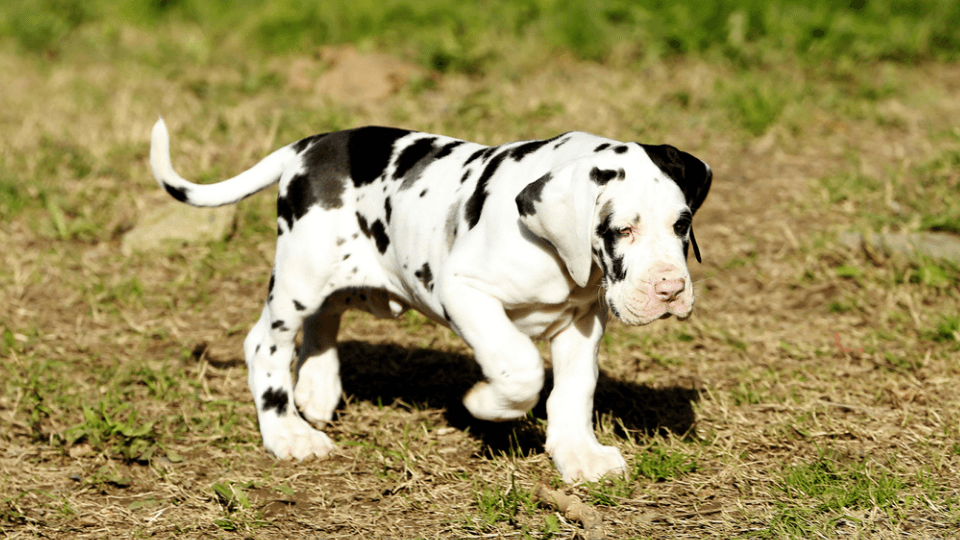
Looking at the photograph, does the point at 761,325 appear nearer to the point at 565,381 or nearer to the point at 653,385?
the point at 653,385

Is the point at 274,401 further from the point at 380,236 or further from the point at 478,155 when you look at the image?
the point at 478,155

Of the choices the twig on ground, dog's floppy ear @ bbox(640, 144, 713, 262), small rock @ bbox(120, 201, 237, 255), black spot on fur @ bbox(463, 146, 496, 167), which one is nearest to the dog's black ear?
dog's floppy ear @ bbox(640, 144, 713, 262)

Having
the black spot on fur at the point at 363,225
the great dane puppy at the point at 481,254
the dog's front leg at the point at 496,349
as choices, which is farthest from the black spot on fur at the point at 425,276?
the black spot on fur at the point at 363,225

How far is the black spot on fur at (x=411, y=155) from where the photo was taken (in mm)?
4473

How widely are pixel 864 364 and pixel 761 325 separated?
751mm

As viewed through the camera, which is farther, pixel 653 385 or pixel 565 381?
pixel 653 385

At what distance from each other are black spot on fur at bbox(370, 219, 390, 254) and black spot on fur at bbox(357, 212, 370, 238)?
26mm

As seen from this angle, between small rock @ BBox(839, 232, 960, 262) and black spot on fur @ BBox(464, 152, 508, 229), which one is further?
small rock @ BBox(839, 232, 960, 262)

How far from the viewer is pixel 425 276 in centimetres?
426

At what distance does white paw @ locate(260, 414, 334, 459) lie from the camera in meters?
4.55

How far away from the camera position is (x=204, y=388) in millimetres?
5277

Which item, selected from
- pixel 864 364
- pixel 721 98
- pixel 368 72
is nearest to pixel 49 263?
pixel 368 72

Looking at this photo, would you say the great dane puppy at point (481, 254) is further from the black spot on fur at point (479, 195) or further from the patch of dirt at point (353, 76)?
the patch of dirt at point (353, 76)

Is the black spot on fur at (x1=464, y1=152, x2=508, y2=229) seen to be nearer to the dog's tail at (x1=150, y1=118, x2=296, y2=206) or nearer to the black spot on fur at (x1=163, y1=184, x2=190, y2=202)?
the dog's tail at (x1=150, y1=118, x2=296, y2=206)
